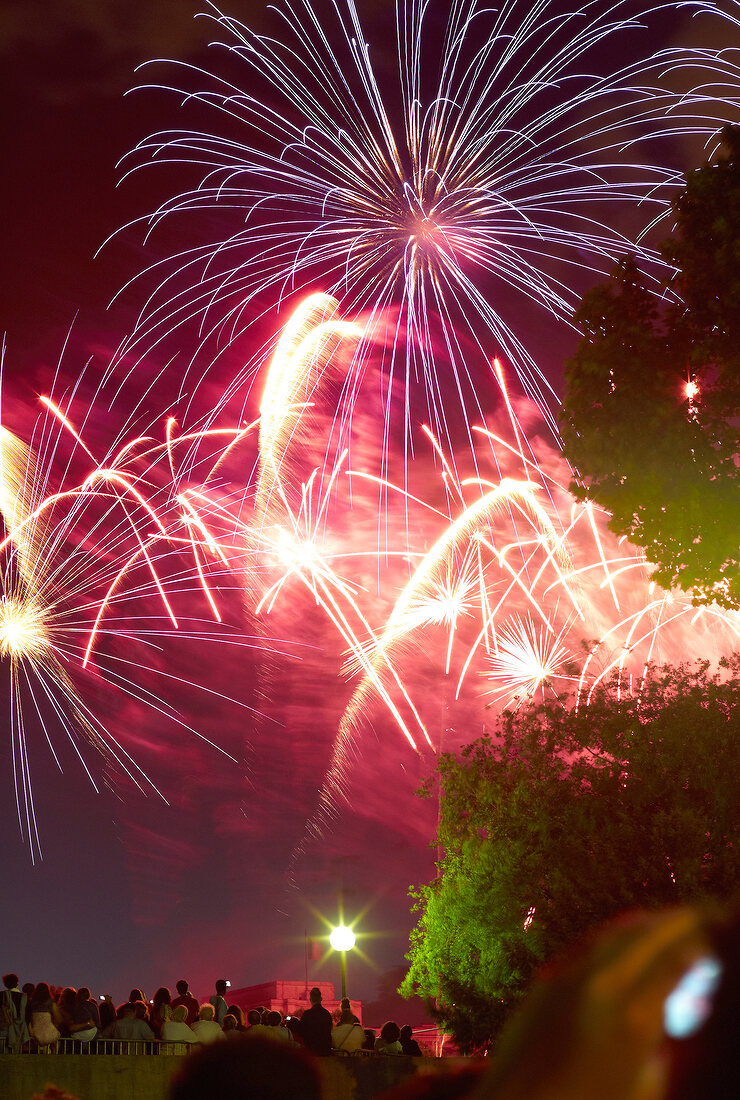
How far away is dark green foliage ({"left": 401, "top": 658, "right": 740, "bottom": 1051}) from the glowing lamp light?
9.33ft

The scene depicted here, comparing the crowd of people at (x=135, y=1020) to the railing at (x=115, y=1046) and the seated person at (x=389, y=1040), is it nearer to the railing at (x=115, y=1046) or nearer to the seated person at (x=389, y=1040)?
the railing at (x=115, y=1046)

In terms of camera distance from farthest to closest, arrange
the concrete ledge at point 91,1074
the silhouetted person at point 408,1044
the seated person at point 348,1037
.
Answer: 1. the silhouetted person at point 408,1044
2. the seated person at point 348,1037
3. the concrete ledge at point 91,1074

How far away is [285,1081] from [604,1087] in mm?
1483

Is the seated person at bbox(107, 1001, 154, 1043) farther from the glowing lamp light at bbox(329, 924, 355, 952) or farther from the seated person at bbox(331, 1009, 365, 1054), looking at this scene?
the glowing lamp light at bbox(329, 924, 355, 952)

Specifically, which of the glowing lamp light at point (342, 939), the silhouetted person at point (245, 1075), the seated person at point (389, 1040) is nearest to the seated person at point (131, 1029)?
the seated person at point (389, 1040)

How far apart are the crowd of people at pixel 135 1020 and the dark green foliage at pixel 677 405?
27.5 feet

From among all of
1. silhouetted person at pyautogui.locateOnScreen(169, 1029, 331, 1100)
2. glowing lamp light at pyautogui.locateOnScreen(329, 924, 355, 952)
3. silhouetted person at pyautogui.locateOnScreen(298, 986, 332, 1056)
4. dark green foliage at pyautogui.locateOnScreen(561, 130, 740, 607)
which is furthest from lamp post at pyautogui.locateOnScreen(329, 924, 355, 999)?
silhouetted person at pyautogui.locateOnScreen(169, 1029, 331, 1100)

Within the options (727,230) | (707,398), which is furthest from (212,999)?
(727,230)

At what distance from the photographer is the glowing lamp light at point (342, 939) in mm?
21000

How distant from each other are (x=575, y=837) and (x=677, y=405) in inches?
394

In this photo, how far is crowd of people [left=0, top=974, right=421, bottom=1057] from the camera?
12859 mm

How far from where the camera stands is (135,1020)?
13.4 metres

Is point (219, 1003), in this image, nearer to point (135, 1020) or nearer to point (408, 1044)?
point (135, 1020)

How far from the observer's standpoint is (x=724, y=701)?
71.6 feet
